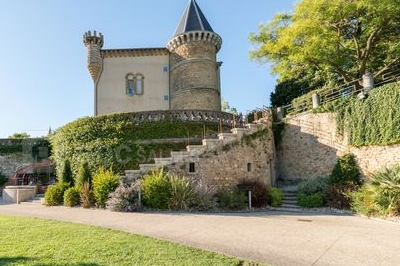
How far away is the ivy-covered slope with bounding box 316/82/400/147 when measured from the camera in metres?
13.4

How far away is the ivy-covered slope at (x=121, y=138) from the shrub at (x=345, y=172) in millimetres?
6410

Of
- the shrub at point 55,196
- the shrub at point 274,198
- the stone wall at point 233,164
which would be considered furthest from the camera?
the shrub at point 55,196

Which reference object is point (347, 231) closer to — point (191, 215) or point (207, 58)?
point (191, 215)

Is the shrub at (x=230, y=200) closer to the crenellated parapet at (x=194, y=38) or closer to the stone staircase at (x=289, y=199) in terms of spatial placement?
the stone staircase at (x=289, y=199)

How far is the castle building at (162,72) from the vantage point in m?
23.8

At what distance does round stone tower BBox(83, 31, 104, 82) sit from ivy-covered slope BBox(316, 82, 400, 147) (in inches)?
713

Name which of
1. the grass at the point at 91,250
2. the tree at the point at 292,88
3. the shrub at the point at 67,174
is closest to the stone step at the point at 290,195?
the grass at the point at 91,250

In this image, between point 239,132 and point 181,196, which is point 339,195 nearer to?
point 239,132

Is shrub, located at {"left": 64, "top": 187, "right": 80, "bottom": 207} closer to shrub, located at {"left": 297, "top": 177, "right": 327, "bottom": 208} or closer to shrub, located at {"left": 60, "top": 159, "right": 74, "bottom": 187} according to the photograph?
shrub, located at {"left": 60, "top": 159, "right": 74, "bottom": 187}

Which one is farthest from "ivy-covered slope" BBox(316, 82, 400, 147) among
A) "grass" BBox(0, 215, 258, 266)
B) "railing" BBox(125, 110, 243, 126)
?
"grass" BBox(0, 215, 258, 266)

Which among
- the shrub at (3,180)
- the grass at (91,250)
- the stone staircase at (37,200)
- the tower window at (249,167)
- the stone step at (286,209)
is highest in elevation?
the tower window at (249,167)

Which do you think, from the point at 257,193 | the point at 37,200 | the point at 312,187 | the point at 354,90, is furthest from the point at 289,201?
the point at 37,200

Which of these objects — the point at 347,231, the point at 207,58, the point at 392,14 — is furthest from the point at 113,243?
the point at 207,58

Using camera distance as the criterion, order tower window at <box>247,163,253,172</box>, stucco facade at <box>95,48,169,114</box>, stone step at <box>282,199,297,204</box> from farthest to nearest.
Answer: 1. stucco facade at <box>95,48,169,114</box>
2. tower window at <box>247,163,253,172</box>
3. stone step at <box>282,199,297,204</box>
